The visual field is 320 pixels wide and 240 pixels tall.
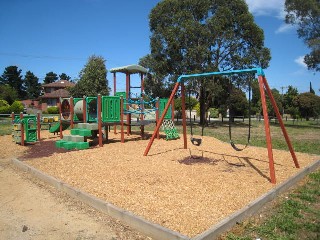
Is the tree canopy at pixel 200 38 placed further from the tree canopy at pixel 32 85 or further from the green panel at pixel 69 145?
the tree canopy at pixel 32 85

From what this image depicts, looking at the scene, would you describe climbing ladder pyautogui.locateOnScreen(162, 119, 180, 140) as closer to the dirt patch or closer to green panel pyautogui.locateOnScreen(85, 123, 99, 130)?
the dirt patch

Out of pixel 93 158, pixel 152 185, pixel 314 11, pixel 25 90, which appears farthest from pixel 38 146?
pixel 25 90

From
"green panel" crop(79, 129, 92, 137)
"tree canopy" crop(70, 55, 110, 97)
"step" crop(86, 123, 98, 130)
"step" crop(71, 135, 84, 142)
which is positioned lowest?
A: "step" crop(71, 135, 84, 142)

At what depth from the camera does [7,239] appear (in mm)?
3795

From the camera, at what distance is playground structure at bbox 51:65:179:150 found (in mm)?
A: 10383

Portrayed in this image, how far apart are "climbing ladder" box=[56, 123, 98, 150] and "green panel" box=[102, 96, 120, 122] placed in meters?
0.52

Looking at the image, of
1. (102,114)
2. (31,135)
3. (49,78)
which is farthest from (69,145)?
(49,78)

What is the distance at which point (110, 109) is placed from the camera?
11.0 metres

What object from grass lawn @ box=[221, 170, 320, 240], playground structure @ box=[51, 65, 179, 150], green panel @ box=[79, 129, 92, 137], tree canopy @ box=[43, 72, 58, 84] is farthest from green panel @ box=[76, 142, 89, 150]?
tree canopy @ box=[43, 72, 58, 84]

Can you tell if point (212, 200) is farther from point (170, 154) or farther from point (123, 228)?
point (170, 154)

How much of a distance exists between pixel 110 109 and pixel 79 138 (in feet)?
5.22

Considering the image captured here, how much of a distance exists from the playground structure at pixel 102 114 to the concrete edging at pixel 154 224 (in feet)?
12.9

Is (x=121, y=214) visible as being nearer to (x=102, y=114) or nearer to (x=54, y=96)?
(x=102, y=114)

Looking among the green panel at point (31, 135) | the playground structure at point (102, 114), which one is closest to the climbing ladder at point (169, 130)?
the playground structure at point (102, 114)
